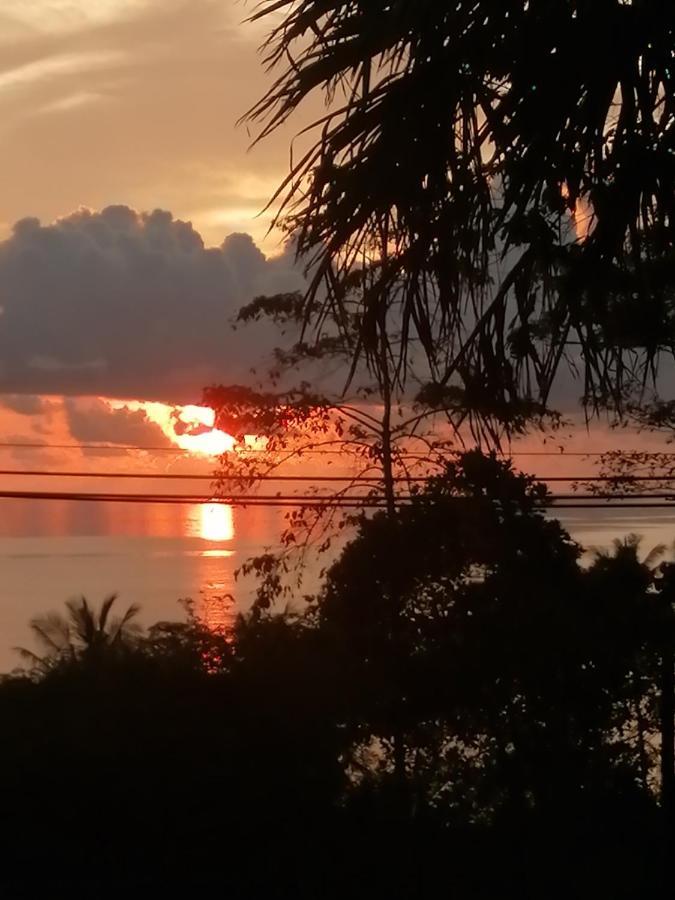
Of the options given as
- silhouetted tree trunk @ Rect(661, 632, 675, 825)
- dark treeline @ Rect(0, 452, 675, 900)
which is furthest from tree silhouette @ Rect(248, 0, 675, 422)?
silhouetted tree trunk @ Rect(661, 632, 675, 825)

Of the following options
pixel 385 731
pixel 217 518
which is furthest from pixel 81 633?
pixel 217 518

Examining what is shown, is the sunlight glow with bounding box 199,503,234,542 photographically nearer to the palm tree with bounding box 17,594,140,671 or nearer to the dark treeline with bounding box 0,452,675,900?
the palm tree with bounding box 17,594,140,671

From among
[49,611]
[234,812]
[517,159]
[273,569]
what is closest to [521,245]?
[517,159]

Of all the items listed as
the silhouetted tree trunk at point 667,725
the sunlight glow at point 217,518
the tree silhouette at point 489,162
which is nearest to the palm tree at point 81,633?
the sunlight glow at point 217,518

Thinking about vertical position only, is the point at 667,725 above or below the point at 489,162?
below

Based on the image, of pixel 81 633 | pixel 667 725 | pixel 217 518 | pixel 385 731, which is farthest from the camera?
pixel 217 518

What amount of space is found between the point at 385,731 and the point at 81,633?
4.84 m

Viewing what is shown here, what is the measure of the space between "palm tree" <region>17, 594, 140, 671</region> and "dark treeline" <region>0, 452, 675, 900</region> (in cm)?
7

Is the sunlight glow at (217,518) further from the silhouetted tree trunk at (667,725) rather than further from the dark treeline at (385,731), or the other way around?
the silhouetted tree trunk at (667,725)

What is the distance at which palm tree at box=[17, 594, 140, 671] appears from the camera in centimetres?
1834

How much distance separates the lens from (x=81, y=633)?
21547 millimetres

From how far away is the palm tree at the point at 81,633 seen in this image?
722 inches

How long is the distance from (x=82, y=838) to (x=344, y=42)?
10.9m

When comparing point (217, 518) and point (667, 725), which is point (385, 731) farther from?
point (217, 518)
